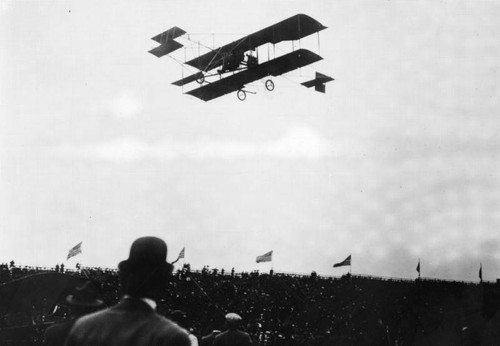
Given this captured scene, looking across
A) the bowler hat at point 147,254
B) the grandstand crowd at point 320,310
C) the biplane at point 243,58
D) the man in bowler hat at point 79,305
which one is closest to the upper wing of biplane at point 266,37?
the biplane at point 243,58

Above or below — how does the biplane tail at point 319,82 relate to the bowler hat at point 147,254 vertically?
above

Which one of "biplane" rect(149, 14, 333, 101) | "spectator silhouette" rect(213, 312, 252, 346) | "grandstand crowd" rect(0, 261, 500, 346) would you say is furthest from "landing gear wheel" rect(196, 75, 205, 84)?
"spectator silhouette" rect(213, 312, 252, 346)

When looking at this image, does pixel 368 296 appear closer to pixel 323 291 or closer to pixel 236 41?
pixel 323 291

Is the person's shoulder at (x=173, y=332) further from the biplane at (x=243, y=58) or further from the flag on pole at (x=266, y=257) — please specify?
the flag on pole at (x=266, y=257)

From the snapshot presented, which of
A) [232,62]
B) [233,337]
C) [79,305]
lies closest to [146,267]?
[79,305]

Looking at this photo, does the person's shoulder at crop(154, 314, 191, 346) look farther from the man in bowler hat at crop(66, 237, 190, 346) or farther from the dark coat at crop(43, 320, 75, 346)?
the dark coat at crop(43, 320, 75, 346)

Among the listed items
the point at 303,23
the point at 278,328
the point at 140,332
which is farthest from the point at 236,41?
the point at 140,332
